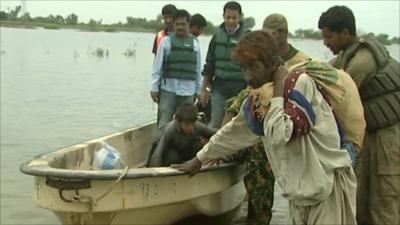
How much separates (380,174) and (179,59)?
2.90 meters

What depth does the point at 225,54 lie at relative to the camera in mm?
7375

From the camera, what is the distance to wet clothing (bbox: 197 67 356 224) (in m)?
3.31

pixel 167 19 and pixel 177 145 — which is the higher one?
pixel 167 19

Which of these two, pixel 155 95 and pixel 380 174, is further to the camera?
pixel 155 95

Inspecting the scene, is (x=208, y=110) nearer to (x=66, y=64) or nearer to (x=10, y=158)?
(x=10, y=158)

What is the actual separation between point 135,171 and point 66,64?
29.8 metres

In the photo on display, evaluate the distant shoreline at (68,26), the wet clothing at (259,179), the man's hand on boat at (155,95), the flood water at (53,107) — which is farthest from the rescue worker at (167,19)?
the distant shoreline at (68,26)

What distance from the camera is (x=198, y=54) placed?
7.79 meters

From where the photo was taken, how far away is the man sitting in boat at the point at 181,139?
6.00 meters

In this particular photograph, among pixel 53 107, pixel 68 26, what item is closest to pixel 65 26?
pixel 68 26

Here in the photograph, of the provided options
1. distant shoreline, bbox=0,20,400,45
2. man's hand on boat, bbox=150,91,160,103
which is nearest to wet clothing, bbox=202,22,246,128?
man's hand on boat, bbox=150,91,160,103

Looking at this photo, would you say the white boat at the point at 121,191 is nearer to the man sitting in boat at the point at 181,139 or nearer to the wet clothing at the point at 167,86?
the man sitting in boat at the point at 181,139

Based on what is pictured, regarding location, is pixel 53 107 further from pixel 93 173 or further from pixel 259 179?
pixel 93 173

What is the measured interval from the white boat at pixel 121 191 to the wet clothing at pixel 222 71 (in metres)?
1.21
